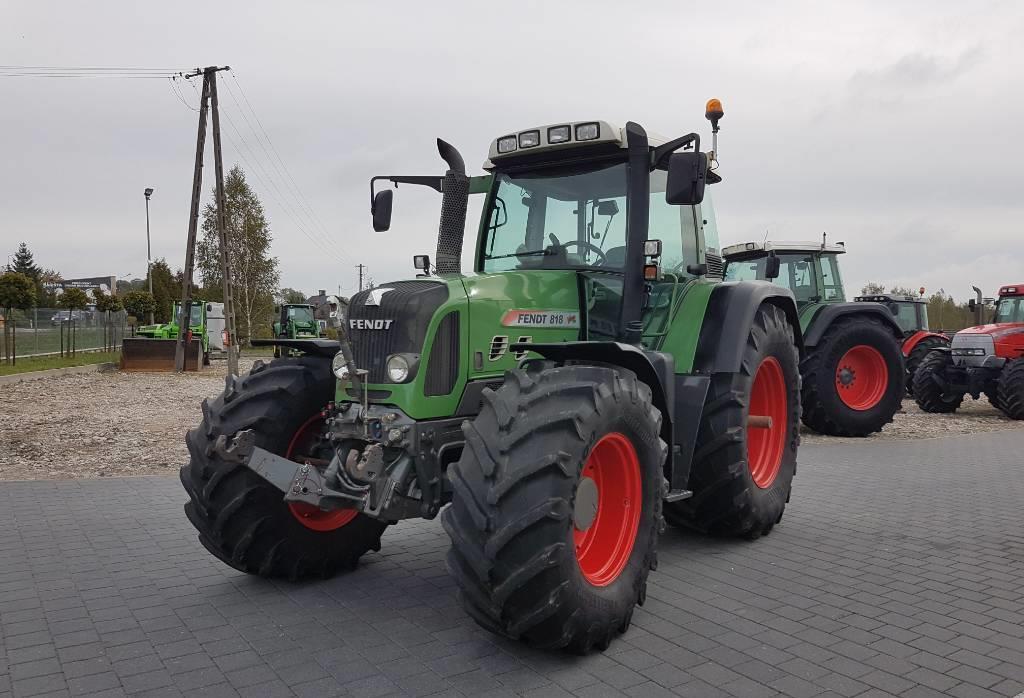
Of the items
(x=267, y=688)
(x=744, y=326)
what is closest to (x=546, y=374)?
(x=267, y=688)

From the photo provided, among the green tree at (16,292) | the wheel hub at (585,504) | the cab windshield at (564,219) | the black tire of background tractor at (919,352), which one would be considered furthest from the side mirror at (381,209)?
the green tree at (16,292)

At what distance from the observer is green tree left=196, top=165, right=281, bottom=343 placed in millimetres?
47094

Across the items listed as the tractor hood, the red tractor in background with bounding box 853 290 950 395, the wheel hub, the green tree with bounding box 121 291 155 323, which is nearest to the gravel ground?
the red tractor in background with bounding box 853 290 950 395

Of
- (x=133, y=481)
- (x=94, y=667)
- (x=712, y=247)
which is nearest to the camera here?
(x=94, y=667)

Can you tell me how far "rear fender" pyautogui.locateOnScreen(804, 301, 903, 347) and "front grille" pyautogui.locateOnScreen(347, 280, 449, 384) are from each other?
8.18 metres

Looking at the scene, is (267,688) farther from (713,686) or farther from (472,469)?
(713,686)

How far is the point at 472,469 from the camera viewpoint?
342 centimetres

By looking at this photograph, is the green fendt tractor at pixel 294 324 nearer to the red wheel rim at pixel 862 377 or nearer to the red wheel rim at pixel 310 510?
the red wheel rim at pixel 862 377

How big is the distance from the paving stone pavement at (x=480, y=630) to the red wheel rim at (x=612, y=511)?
356 mm

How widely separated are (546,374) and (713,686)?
1.48 m

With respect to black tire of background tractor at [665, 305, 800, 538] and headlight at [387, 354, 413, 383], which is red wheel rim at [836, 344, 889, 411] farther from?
headlight at [387, 354, 413, 383]

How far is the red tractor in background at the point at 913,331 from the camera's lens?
54.2ft

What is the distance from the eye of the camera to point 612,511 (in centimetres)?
414

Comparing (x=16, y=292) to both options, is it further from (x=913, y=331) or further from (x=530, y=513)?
(x=530, y=513)
